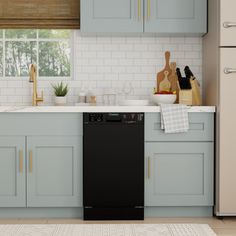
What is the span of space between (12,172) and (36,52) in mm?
1305

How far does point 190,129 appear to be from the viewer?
4.30m

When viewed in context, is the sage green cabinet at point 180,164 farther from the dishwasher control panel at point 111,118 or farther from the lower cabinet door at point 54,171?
the lower cabinet door at point 54,171

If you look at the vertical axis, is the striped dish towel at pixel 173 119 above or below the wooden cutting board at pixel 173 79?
below

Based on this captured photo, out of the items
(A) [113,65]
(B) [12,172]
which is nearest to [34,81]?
(A) [113,65]

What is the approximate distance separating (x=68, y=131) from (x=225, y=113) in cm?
127

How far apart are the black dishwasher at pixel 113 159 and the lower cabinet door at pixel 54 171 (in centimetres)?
9

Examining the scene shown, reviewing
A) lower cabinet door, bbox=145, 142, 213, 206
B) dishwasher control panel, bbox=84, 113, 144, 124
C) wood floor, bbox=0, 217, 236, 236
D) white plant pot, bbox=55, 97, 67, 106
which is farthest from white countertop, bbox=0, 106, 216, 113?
wood floor, bbox=0, 217, 236, 236

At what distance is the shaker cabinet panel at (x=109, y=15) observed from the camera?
15.0 ft

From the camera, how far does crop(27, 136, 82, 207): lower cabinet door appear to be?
4.28 m

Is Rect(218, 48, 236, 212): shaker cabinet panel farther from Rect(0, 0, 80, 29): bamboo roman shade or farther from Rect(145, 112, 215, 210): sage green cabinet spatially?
Rect(0, 0, 80, 29): bamboo roman shade

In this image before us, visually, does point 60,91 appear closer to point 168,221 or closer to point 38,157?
point 38,157

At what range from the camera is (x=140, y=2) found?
4594 mm

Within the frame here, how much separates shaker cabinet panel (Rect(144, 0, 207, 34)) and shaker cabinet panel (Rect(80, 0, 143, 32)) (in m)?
0.10


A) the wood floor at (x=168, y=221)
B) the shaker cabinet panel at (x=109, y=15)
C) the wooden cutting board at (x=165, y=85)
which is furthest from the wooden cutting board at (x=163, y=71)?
the wood floor at (x=168, y=221)
